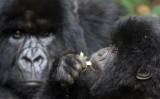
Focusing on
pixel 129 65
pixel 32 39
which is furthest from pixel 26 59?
pixel 129 65

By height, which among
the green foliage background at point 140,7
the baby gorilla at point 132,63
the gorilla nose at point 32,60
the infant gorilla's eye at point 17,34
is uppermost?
the green foliage background at point 140,7

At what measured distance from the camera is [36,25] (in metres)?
5.02

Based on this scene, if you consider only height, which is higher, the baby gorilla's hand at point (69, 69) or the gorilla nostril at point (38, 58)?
the gorilla nostril at point (38, 58)

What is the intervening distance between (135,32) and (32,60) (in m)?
1.70

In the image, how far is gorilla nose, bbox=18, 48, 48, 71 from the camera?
4.71m

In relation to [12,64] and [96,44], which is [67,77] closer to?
[12,64]

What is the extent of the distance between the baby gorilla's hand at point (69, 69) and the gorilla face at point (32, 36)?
956 mm

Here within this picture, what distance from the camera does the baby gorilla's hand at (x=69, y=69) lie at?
3723 millimetres

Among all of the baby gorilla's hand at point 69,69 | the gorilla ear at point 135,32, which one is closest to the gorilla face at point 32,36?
the baby gorilla's hand at point 69,69

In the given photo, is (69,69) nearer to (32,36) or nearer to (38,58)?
(38,58)

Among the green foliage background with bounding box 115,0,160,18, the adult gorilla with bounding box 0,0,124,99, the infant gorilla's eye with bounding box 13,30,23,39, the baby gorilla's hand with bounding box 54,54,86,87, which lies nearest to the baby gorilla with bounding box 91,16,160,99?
the baby gorilla's hand with bounding box 54,54,86,87

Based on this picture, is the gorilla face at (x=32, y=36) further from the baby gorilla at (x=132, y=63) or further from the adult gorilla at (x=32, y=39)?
the baby gorilla at (x=132, y=63)

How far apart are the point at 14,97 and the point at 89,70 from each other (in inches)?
59.9

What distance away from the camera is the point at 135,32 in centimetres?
339
